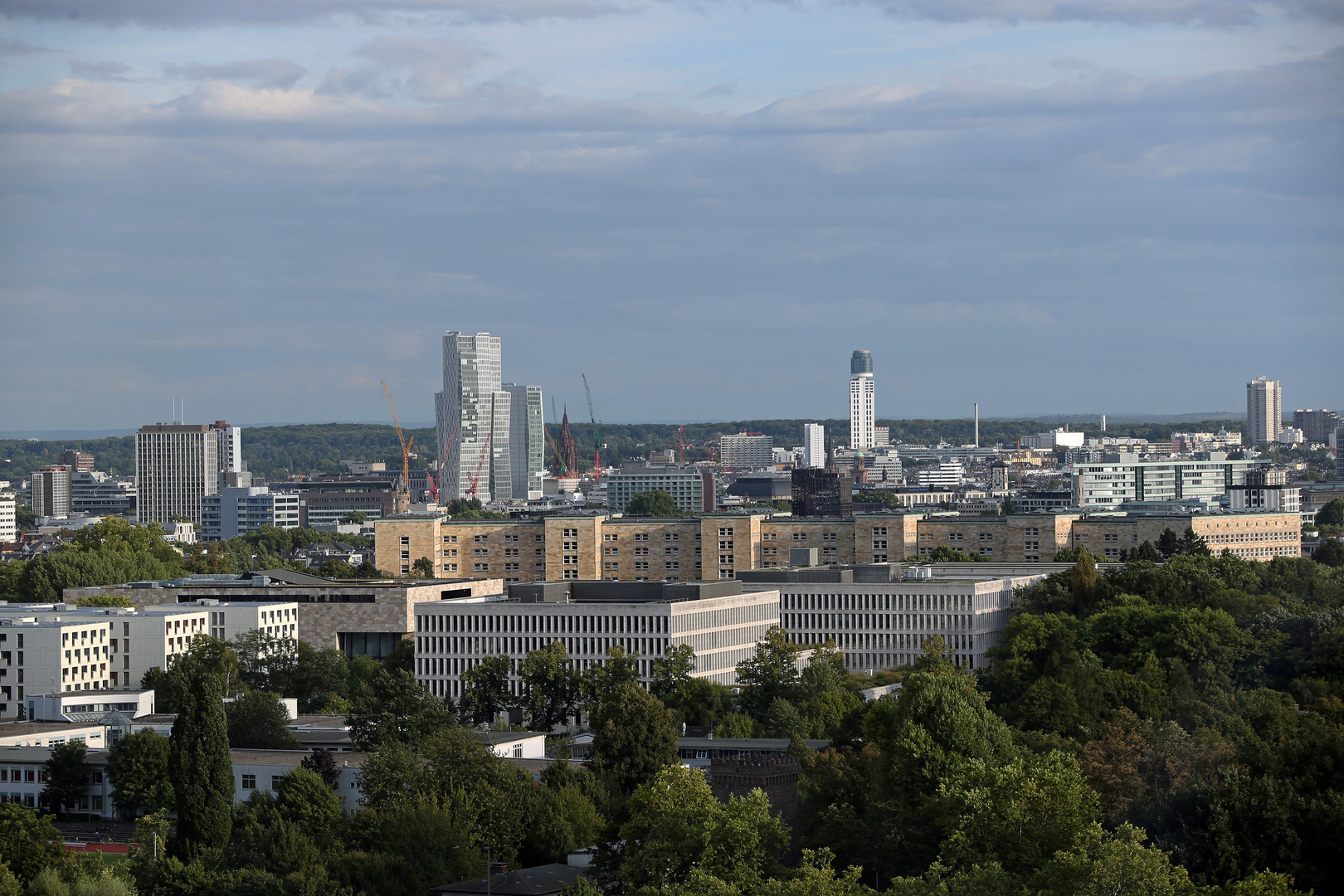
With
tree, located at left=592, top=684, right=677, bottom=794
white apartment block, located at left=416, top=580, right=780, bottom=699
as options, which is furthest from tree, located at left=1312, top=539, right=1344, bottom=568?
tree, located at left=592, top=684, right=677, bottom=794

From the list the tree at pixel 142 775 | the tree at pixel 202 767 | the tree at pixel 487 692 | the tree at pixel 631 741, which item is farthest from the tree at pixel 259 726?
the tree at pixel 631 741

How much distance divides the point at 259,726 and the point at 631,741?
1947 centimetres

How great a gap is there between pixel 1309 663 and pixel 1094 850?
3870cm

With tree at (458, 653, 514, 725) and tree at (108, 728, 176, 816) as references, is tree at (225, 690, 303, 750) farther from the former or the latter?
tree at (458, 653, 514, 725)

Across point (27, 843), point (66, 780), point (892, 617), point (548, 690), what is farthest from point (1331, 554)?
point (27, 843)

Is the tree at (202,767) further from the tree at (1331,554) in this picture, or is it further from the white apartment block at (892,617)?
the tree at (1331,554)

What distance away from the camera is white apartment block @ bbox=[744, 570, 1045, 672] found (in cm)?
12825

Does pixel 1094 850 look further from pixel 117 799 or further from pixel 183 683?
pixel 117 799

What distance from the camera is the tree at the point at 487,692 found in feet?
352

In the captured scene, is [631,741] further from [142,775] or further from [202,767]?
[142,775]

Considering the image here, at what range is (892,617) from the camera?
129125 millimetres

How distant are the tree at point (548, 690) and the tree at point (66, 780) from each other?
24386 millimetres

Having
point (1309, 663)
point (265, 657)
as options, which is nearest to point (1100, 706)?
point (1309, 663)

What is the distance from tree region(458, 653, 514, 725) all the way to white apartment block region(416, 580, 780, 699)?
129cm
